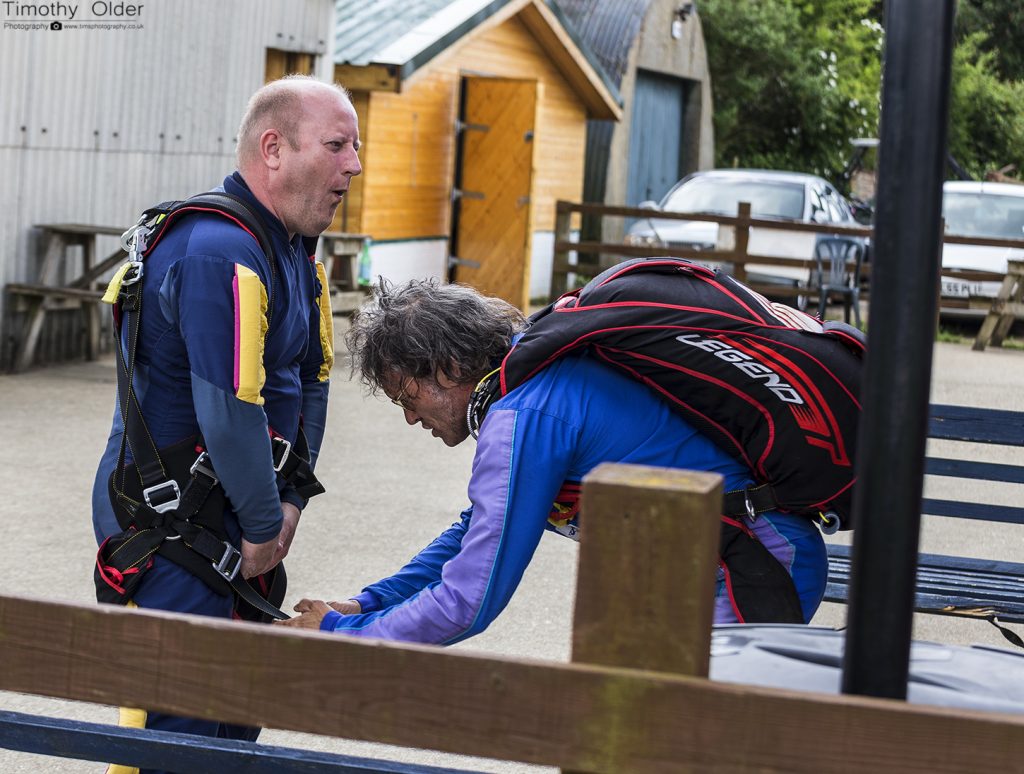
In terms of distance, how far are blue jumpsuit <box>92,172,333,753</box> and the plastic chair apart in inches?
503

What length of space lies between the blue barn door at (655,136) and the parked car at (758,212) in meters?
5.12

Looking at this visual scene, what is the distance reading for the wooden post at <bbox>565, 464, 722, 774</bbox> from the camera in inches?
65.1

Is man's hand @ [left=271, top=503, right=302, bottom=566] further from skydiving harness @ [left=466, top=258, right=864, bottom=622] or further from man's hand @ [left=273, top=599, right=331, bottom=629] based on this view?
skydiving harness @ [left=466, top=258, right=864, bottom=622]

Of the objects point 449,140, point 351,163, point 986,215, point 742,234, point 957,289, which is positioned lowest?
point 351,163

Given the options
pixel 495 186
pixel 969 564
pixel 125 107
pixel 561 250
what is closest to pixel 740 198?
pixel 561 250

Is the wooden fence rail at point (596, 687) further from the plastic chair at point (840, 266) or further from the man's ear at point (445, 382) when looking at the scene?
the plastic chair at point (840, 266)

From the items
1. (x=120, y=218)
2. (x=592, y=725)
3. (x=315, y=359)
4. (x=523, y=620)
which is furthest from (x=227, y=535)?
(x=120, y=218)

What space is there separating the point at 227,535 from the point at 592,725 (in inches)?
68.0

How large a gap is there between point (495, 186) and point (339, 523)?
1007 centimetres

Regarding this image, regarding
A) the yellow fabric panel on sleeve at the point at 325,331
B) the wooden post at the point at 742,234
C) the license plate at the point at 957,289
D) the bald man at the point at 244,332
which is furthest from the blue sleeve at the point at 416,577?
the license plate at the point at 957,289

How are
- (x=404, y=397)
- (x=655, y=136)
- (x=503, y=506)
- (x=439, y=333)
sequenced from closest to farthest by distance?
(x=503, y=506)
(x=439, y=333)
(x=404, y=397)
(x=655, y=136)

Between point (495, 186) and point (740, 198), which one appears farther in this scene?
point (740, 198)

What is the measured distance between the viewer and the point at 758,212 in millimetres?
18406

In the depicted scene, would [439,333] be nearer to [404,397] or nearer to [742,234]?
[404,397]
